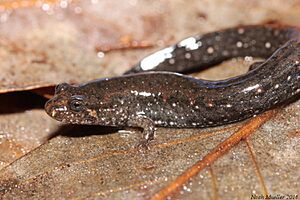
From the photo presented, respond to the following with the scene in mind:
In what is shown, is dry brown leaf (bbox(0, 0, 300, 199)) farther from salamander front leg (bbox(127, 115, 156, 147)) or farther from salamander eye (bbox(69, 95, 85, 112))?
salamander eye (bbox(69, 95, 85, 112))

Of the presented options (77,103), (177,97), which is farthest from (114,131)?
(177,97)

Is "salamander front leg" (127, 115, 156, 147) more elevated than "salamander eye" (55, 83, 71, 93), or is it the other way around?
"salamander eye" (55, 83, 71, 93)

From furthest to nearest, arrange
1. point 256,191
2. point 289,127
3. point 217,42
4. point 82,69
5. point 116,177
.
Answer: point 217,42
point 82,69
point 289,127
point 116,177
point 256,191

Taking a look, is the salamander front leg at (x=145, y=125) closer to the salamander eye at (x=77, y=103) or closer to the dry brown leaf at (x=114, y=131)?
the dry brown leaf at (x=114, y=131)

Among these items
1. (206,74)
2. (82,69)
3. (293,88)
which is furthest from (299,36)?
(82,69)

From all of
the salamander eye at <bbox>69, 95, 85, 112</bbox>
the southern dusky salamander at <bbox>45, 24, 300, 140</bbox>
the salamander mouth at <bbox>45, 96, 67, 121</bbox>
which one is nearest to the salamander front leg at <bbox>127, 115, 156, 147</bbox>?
the southern dusky salamander at <bbox>45, 24, 300, 140</bbox>

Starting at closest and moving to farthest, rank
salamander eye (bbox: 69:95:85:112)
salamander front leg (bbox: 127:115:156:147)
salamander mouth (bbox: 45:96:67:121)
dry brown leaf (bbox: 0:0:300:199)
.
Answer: dry brown leaf (bbox: 0:0:300:199), salamander front leg (bbox: 127:115:156:147), salamander mouth (bbox: 45:96:67:121), salamander eye (bbox: 69:95:85:112)

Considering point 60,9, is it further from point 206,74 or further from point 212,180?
point 212,180
